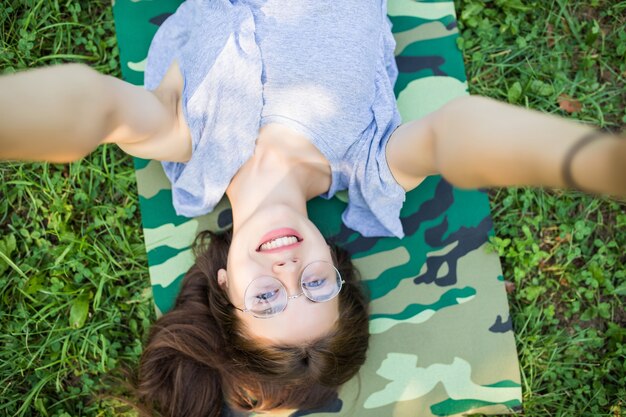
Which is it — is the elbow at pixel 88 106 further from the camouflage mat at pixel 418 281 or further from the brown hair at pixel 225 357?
the camouflage mat at pixel 418 281

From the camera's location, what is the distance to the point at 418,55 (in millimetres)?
3537

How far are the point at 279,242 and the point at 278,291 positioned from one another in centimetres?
23

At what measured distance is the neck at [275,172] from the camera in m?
2.82

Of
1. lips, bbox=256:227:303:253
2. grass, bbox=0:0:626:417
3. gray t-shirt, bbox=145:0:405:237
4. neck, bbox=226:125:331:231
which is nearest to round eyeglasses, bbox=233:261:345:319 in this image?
lips, bbox=256:227:303:253

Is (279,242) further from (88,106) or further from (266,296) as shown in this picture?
(88,106)

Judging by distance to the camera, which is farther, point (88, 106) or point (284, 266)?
point (284, 266)

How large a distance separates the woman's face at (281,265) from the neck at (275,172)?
0.20 m

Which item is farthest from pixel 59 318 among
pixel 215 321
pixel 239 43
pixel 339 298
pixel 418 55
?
pixel 418 55

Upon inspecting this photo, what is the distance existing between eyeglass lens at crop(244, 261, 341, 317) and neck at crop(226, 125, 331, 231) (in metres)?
0.41

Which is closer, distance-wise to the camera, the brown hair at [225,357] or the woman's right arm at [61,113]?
the woman's right arm at [61,113]

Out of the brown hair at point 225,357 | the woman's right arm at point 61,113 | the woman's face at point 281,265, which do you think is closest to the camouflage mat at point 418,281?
the brown hair at point 225,357

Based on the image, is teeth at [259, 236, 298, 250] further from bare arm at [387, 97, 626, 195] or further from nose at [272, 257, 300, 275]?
bare arm at [387, 97, 626, 195]

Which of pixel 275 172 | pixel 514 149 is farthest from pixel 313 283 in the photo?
pixel 514 149

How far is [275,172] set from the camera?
289 centimetres
